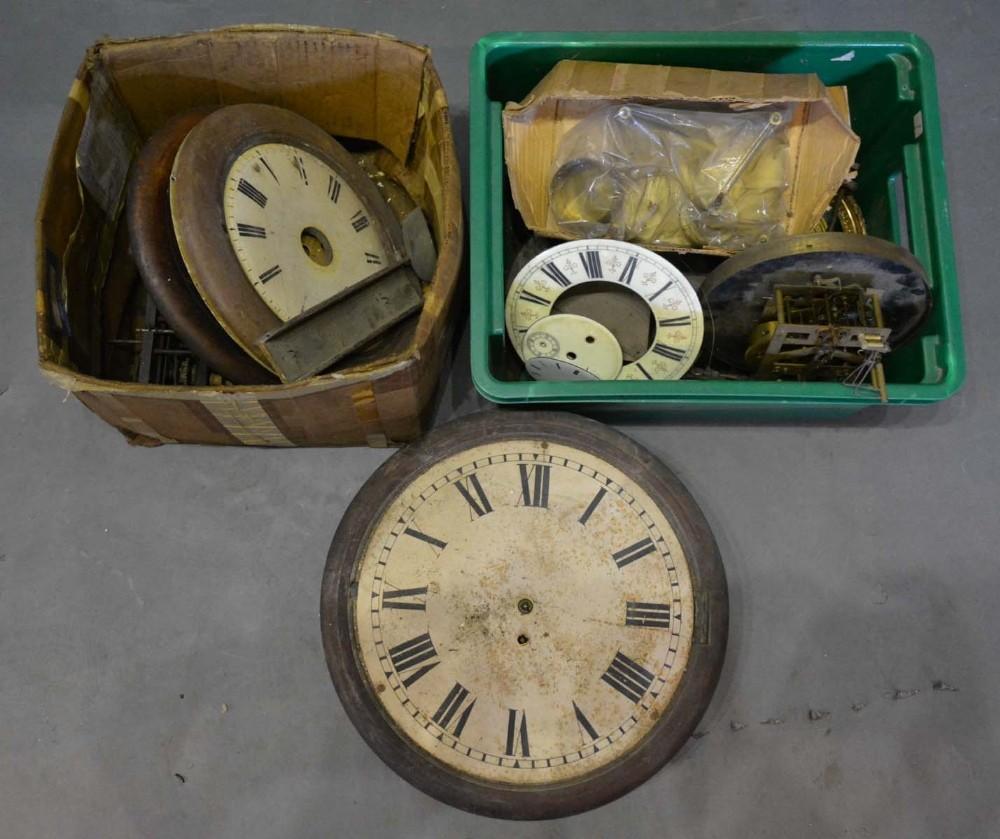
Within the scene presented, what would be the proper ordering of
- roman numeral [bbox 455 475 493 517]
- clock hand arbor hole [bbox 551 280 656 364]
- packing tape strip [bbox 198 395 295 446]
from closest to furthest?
packing tape strip [bbox 198 395 295 446] < roman numeral [bbox 455 475 493 517] < clock hand arbor hole [bbox 551 280 656 364]

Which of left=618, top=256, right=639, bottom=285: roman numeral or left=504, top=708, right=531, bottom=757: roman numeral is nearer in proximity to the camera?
left=504, top=708, right=531, bottom=757: roman numeral

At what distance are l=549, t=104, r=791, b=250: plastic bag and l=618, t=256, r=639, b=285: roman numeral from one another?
0.44 feet

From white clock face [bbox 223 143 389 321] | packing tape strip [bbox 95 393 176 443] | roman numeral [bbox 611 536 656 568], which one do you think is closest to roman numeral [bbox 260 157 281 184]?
white clock face [bbox 223 143 389 321]

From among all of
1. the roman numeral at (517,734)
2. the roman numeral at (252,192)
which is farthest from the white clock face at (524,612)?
the roman numeral at (252,192)

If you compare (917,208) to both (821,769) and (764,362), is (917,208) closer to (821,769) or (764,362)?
(764,362)

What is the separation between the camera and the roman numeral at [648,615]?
45.4 inches

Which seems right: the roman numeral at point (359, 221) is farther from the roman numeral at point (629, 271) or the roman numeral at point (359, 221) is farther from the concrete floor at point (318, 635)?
the roman numeral at point (629, 271)

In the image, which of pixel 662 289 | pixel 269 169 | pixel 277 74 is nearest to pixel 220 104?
pixel 277 74

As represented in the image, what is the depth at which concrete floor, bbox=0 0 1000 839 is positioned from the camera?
1225 mm

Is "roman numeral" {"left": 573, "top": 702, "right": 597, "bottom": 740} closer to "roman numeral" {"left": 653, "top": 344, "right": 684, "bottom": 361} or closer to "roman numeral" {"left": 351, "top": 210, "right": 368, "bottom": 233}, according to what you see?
"roman numeral" {"left": 653, "top": 344, "right": 684, "bottom": 361}

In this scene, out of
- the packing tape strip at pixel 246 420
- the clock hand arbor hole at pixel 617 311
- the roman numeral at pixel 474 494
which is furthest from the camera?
the clock hand arbor hole at pixel 617 311

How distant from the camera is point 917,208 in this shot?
4.13 ft

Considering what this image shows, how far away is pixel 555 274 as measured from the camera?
1240mm

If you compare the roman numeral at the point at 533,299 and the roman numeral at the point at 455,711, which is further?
the roman numeral at the point at 533,299
